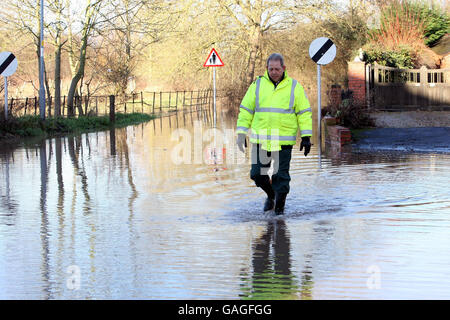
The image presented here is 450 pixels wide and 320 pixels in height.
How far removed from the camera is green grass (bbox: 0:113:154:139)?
2169 cm

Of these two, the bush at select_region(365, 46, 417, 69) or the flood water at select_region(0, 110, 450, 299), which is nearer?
the flood water at select_region(0, 110, 450, 299)

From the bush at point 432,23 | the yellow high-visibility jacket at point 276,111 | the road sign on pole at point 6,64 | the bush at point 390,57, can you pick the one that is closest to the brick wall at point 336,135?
the bush at point 390,57

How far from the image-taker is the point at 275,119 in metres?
8.70

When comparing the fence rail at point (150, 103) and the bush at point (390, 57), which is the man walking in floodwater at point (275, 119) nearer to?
the bush at point (390, 57)

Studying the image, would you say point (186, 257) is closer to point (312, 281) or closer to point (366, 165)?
point (312, 281)

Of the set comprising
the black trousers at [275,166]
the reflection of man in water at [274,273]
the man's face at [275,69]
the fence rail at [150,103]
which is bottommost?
the reflection of man in water at [274,273]

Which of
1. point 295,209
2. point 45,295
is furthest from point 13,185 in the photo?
point 45,295

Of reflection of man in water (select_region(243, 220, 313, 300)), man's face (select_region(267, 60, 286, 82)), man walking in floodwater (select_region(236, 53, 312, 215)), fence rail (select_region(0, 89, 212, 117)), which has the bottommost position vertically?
reflection of man in water (select_region(243, 220, 313, 300))

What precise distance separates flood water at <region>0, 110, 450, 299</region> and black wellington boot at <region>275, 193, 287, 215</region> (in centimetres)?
12

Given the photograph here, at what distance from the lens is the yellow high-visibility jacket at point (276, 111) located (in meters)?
8.62

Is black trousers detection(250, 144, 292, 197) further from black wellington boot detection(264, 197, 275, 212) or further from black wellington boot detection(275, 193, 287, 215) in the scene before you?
black wellington boot detection(264, 197, 275, 212)

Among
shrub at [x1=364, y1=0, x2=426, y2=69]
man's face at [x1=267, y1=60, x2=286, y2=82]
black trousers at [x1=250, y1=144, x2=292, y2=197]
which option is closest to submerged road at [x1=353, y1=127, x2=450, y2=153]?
shrub at [x1=364, y1=0, x2=426, y2=69]

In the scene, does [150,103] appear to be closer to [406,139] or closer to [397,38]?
[397,38]

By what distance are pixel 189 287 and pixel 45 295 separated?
1023 mm
